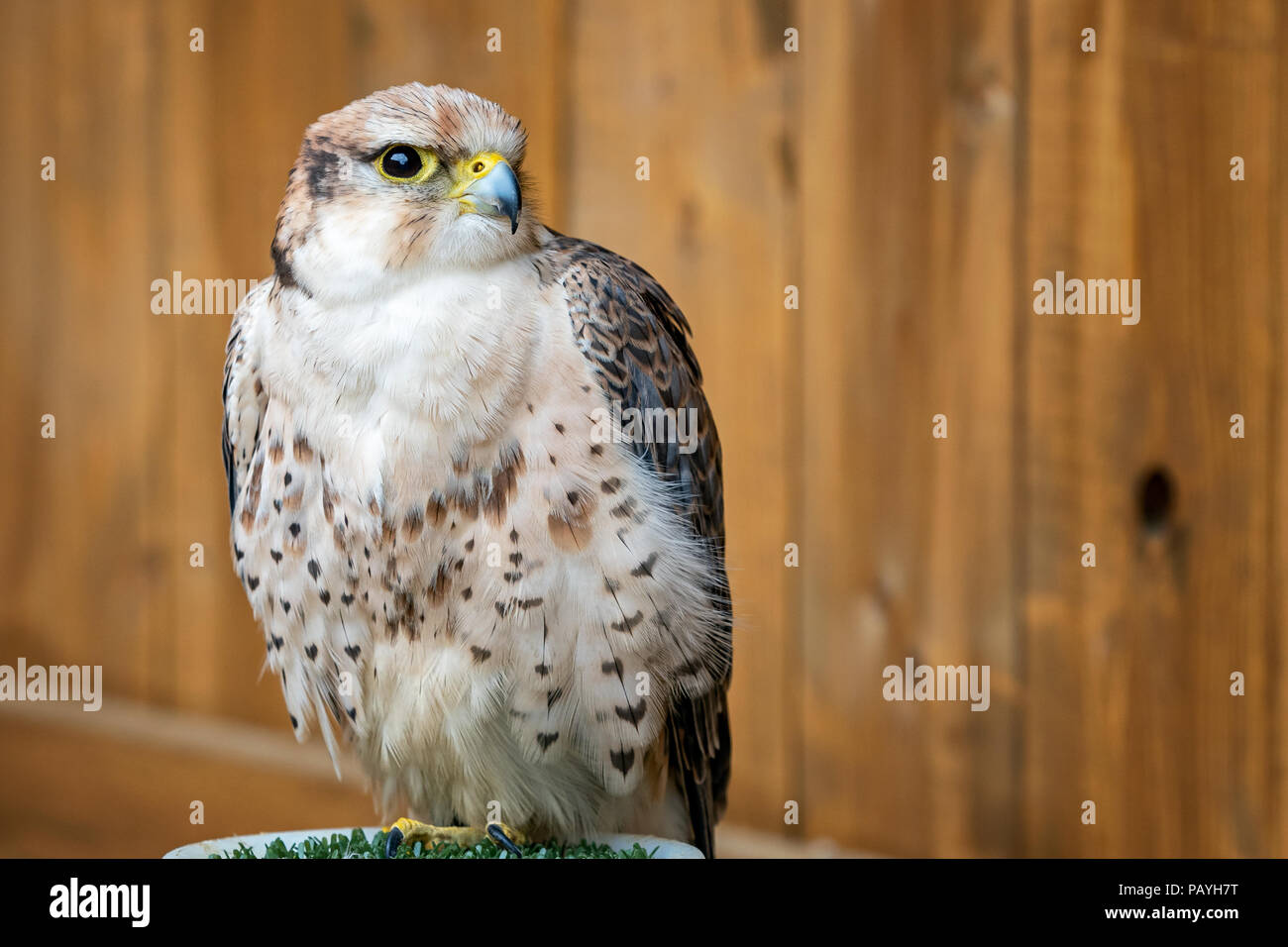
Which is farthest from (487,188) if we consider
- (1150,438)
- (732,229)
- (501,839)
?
(1150,438)

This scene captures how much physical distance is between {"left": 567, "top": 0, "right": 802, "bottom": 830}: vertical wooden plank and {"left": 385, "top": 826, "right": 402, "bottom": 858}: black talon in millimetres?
1058

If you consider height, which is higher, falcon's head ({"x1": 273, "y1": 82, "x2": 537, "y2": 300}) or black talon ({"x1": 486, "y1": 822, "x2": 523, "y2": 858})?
falcon's head ({"x1": 273, "y1": 82, "x2": 537, "y2": 300})

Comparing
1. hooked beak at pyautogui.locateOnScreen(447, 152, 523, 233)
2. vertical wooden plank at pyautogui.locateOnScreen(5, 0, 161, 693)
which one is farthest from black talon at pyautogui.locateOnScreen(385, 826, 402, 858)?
vertical wooden plank at pyautogui.locateOnScreen(5, 0, 161, 693)

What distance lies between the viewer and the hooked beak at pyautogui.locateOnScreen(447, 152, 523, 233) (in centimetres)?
174

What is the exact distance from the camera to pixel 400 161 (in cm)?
177

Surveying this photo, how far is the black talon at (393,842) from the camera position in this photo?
1.99 m

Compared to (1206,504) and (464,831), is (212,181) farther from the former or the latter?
(1206,504)

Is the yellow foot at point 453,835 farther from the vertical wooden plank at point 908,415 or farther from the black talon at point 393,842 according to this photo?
the vertical wooden plank at point 908,415

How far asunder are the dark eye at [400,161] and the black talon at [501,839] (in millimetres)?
1042

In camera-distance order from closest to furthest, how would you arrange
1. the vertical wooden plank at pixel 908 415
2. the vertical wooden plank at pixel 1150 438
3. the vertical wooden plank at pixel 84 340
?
the vertical wooden plank at pixel 1150 438, the vertical wooden plank at pixel 908 415, the vertical wooden plank at pixel 84 340

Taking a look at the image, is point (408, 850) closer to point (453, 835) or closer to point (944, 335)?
point (453, 835)

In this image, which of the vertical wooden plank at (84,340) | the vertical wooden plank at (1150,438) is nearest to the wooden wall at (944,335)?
A: the vertical wooden plank at (1150,438)

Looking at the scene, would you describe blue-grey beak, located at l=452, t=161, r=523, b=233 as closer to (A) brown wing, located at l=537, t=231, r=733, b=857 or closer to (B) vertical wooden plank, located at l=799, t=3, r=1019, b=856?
(A) brown wing, located at l=537, t=231, r=733, b=857

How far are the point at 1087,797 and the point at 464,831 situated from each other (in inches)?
53.9
